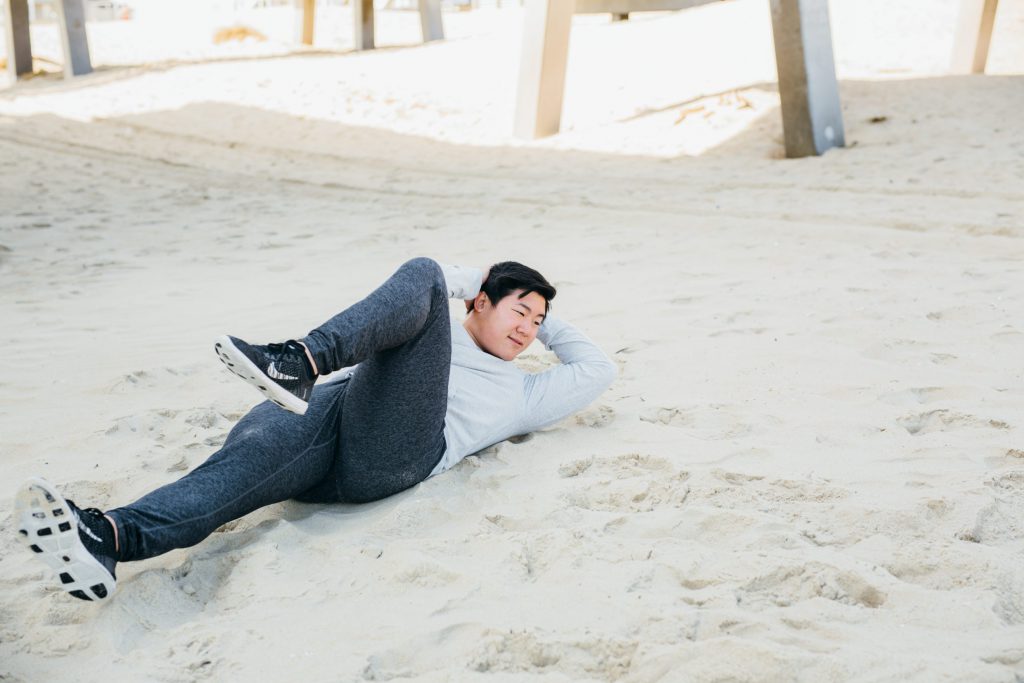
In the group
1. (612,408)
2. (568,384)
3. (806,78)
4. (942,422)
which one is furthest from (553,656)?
(806,78)

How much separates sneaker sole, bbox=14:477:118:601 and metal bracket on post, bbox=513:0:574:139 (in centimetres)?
863

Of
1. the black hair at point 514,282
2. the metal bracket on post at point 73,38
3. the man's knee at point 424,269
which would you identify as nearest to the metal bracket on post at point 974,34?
the black hair at point 514,282

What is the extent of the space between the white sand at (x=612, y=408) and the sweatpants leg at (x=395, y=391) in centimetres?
10

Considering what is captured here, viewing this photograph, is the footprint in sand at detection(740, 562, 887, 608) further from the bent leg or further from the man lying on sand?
the bent leg

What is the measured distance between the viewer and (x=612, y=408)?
332 cm

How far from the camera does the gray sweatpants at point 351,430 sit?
2.36 meters

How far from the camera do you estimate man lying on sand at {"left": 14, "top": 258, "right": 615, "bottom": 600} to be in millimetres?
2178

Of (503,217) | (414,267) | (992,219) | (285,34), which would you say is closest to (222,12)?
(285,34)

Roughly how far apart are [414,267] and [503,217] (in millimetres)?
4465

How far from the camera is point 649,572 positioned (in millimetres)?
2154

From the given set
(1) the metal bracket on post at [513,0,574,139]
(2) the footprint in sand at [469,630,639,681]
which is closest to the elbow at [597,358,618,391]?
(2) the footprint in sand at [469,630,639,681]

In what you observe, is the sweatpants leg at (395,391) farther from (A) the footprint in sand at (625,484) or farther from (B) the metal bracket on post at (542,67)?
(B) the metal bracket on post at (542,67)

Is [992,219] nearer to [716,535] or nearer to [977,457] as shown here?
[977,457]

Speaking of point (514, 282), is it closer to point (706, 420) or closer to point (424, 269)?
point (424, 269)
